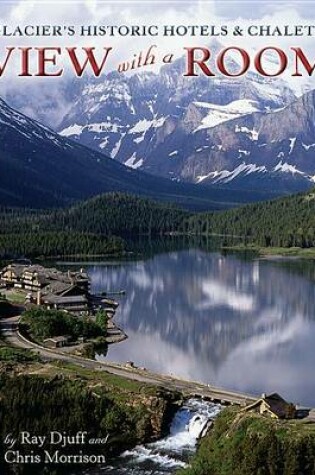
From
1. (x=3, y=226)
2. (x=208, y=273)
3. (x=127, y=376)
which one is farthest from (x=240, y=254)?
(x=127, y=376)

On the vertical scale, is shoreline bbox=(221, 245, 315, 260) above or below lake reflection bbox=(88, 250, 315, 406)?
above

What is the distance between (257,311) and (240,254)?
36232mm

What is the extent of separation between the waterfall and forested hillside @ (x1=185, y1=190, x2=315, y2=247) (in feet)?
219

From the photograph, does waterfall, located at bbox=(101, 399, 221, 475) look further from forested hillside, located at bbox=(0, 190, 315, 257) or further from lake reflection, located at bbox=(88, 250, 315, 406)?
forested hillside, located at bbox=(0, 190, 315, 257)

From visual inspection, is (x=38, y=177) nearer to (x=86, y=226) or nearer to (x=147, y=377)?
(x=86, y=226)

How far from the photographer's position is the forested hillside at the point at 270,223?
9506 cm

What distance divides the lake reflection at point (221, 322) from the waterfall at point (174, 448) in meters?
4.76

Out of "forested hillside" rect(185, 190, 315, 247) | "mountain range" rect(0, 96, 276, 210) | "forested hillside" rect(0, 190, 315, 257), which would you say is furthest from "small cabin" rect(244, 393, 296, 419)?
"mountain range" rect(0, 96, 276, 210)

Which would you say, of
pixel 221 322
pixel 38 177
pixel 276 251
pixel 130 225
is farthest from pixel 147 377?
pixel 38 177

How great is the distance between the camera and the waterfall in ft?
78.1

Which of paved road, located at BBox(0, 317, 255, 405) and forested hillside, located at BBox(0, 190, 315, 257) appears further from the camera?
forested hillside, located at BBox(0, 190, 315, 257)

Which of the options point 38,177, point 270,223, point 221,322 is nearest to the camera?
point 221,322

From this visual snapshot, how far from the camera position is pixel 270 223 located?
353 feet

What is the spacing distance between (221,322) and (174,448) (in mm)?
21072
